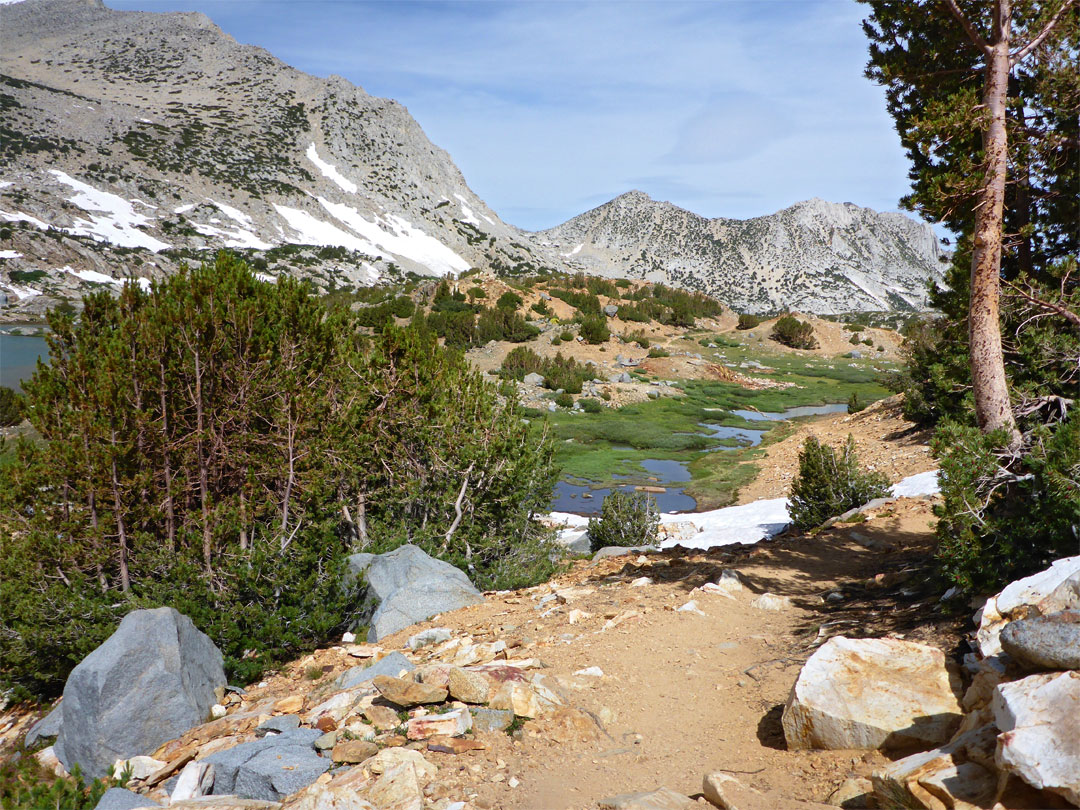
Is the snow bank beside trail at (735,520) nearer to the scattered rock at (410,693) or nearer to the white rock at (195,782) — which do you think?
the scattered rock at (410,693)

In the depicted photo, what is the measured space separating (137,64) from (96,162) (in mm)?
60397

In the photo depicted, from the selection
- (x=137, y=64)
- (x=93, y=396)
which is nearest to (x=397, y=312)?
(x=93, y=396)

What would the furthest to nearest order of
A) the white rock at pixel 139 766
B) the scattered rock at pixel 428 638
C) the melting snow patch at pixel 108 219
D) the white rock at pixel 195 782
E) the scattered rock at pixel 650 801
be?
the melting snow patch at pixel 108 219, the scattered rock at pixel 428 638, the white rock at pixel 139 766, the white rock at pixel 195 782, the scattered rock at pixel 650 801

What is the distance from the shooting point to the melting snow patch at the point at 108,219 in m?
77.8

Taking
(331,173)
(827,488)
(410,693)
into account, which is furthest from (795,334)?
(331,173)

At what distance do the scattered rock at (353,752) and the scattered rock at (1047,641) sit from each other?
4.08 meters

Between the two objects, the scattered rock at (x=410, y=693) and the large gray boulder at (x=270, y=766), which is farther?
the scattered rock at (x=410, y=693)

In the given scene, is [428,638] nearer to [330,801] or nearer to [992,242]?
[330,801]

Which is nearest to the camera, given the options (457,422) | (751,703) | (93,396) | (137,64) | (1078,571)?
(1078,571)

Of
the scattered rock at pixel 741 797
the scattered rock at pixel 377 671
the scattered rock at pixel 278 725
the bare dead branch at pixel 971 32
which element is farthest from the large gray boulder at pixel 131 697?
the bare dead branch at pixel 971 32

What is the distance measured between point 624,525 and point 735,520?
360cm

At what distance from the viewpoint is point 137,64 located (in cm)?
13700

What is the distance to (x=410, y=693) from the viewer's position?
16.3 feet

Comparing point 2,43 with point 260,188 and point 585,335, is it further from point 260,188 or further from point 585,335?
point 585,335
